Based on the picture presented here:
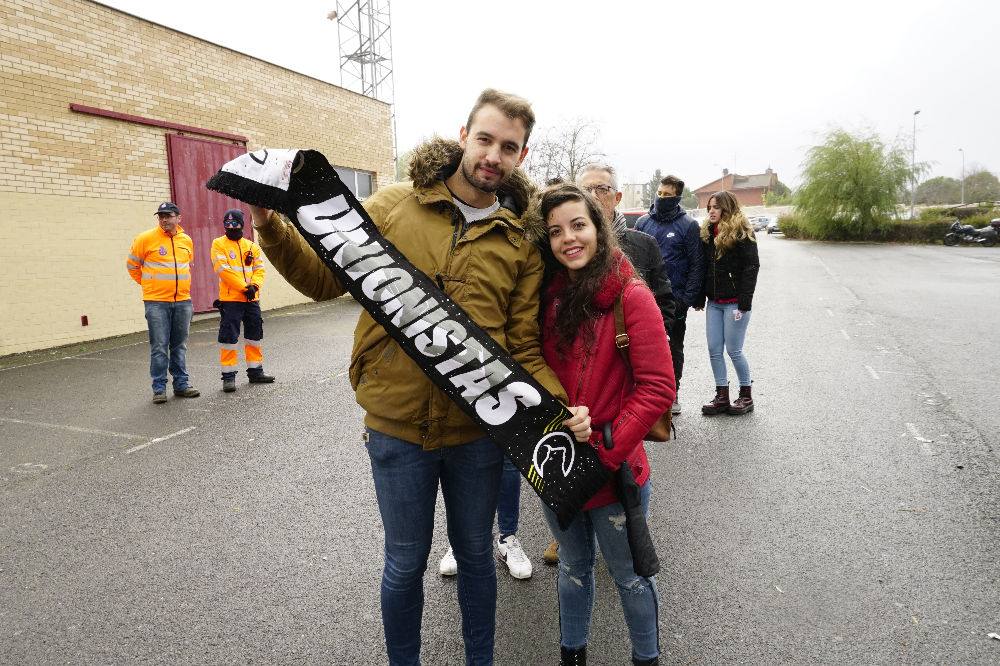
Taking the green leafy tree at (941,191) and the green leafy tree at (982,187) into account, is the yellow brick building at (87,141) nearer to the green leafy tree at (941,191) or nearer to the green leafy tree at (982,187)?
the green leafy tree at (982,187)

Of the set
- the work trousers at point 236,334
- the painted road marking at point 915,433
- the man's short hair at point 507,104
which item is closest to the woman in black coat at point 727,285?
the painted road marking at point 915,433

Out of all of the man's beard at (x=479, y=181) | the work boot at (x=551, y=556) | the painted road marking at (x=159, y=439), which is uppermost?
the man's beard at (x=479, y=181)

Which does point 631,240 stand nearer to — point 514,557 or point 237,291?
point 514,557

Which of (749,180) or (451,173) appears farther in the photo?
(749,180)

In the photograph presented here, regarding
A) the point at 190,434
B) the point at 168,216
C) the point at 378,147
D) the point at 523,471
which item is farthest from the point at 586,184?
the point at 378,147

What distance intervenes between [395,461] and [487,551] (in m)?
0.49

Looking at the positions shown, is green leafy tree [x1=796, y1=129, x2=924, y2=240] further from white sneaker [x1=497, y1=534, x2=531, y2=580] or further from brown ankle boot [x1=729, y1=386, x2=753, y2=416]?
white sneaker [x1=497, y1=534, x2=531, y2=580]

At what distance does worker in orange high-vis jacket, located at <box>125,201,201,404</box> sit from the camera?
6715mm

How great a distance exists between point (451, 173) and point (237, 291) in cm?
594

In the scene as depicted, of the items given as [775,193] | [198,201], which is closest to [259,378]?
[198,201]

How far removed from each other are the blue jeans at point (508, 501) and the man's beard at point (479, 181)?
1.72 metres

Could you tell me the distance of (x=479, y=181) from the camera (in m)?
1.99

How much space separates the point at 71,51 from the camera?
384 inches

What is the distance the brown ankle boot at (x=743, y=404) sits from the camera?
5801mm
